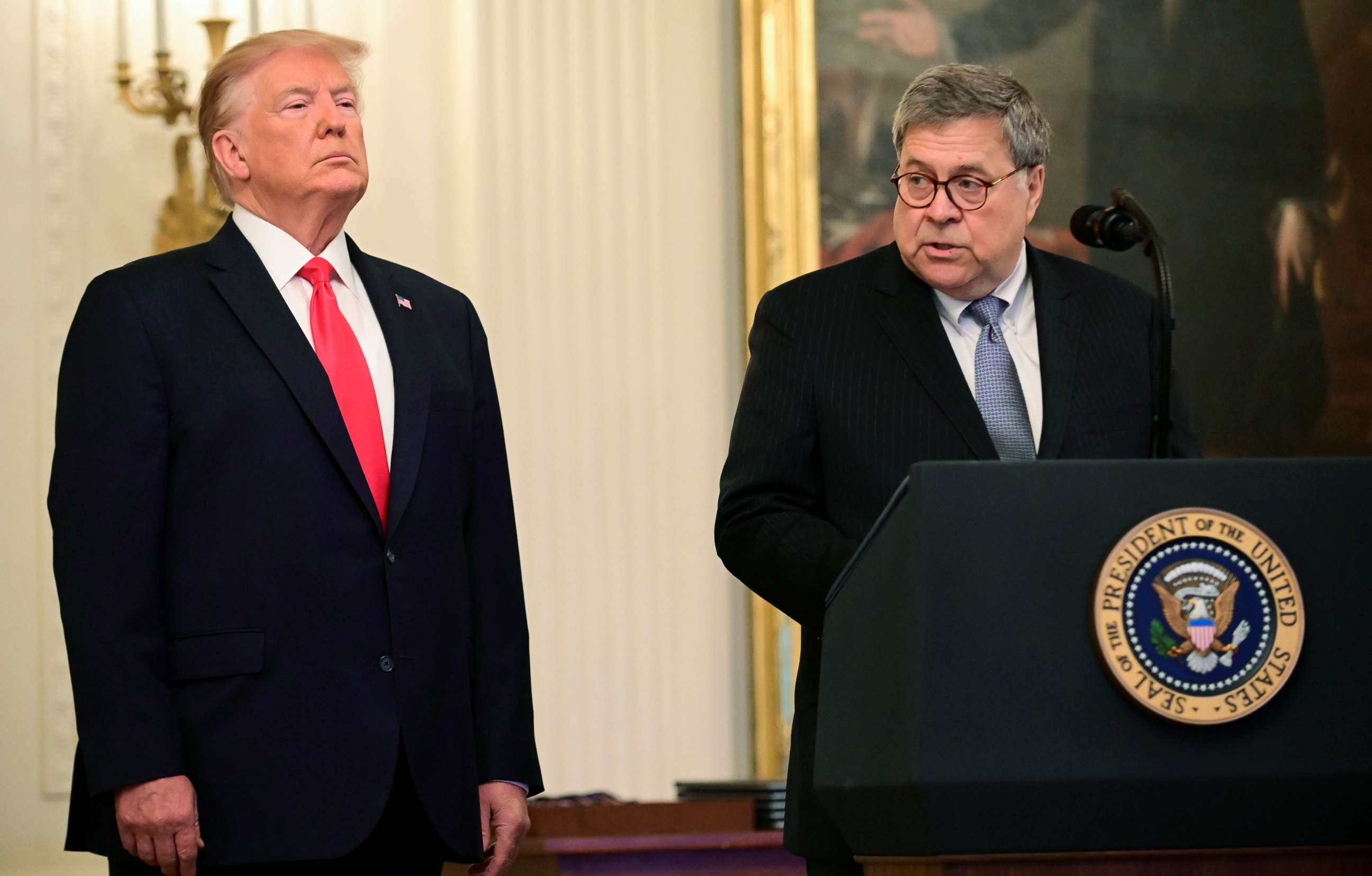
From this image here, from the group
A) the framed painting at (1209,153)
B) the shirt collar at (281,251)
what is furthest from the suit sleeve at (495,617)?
the framed painting at (1209,153)

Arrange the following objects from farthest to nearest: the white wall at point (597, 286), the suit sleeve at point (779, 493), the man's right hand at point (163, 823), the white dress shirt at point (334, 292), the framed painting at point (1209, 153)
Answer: the framed painting at point (1209, 153)
the white wall at point (597, 286)
the white dress shirt at point (334, 292)
the suit sleeve at point (779, 493)
the man's right hand at point (163, 823)

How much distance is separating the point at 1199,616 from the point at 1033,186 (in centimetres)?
123

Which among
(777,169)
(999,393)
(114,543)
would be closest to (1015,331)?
(999,393)

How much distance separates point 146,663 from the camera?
227 cm

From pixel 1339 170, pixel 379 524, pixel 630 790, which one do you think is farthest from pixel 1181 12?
pixel 379 524

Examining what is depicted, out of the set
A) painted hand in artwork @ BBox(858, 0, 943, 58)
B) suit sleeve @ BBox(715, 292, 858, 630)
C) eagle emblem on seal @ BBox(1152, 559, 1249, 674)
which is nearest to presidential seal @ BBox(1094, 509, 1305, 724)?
eagle emblem on seal @ BBox(1152, 559, 1249, 674)

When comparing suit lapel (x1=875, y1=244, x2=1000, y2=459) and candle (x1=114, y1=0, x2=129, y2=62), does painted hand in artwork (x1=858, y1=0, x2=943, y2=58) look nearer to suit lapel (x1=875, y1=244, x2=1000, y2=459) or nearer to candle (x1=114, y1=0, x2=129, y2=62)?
candle (x1=114, y1=0, x2=129, y2=62)

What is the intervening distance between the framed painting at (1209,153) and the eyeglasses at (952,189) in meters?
2.52

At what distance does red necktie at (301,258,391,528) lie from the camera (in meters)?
2.47

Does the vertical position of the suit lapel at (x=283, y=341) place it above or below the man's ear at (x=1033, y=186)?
below

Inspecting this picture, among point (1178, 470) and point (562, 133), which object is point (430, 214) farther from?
point (1178, 470)

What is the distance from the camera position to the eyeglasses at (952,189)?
2.61m

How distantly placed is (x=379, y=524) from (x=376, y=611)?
12cm

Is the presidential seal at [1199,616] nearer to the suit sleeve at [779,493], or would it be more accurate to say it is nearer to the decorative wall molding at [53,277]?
the suit sleeve at [779,493]
